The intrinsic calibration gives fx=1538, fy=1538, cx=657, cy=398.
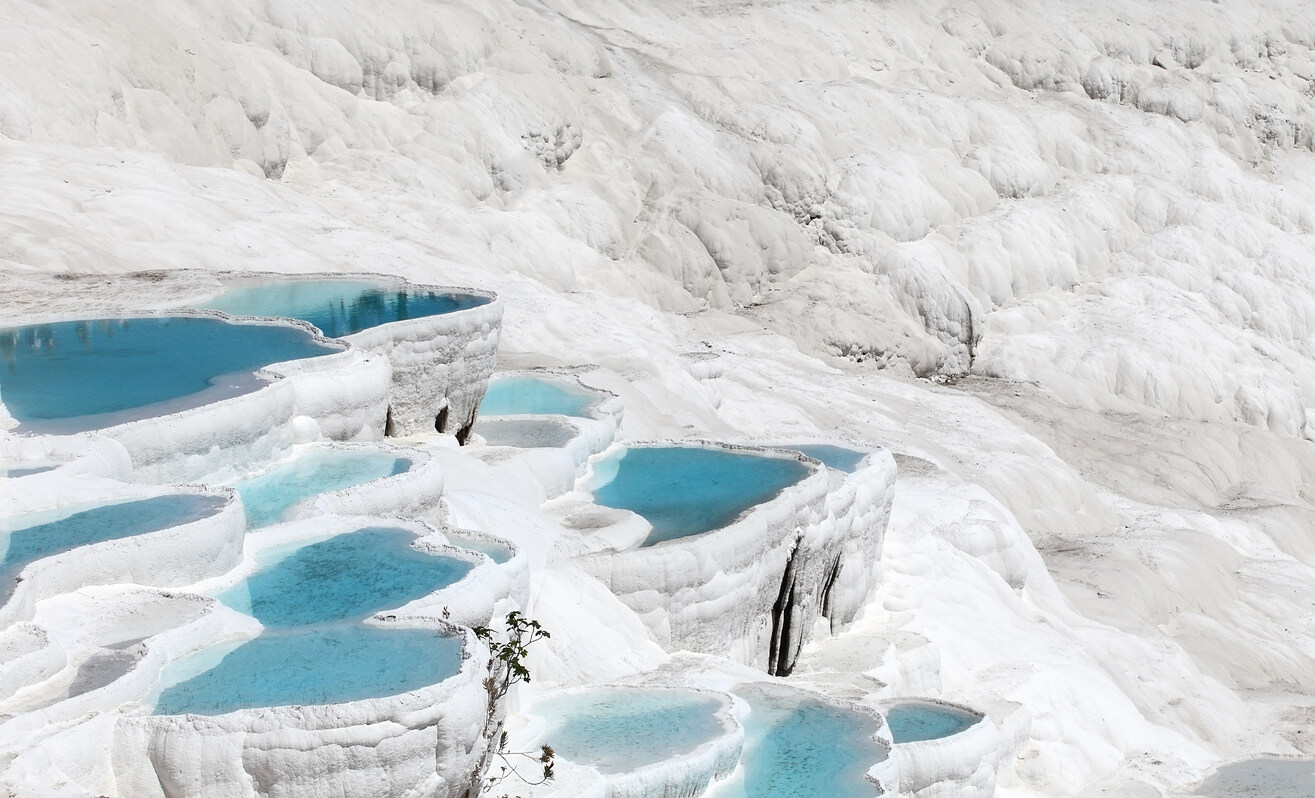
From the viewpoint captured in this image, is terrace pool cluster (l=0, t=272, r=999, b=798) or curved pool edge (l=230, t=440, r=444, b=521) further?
curved pool edge (l=230, t=440, r=444, b=521)

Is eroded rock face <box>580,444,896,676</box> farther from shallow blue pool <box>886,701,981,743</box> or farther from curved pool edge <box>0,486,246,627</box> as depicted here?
curved pool edge <box>0,486,246,627</box>

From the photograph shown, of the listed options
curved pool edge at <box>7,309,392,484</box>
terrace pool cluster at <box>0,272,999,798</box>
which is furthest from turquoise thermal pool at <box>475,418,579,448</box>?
curved pool edge at <box>7,309,392,484</box>

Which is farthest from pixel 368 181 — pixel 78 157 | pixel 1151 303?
pixel 1151 303

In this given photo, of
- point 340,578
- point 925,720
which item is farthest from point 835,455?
point 340,578

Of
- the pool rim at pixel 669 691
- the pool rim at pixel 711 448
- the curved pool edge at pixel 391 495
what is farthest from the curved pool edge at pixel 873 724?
the curved pool edge at pixel 391 495

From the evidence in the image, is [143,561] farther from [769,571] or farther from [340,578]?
[769,571]

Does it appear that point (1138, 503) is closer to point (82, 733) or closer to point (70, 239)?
point (70, 239)
